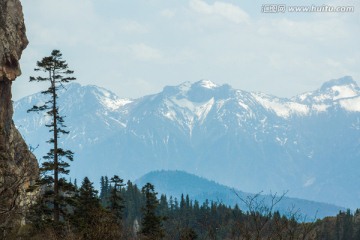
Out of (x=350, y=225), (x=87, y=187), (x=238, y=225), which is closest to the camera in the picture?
(x=238, y=225)

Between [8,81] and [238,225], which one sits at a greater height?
[8,81]

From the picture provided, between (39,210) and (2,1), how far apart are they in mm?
31194

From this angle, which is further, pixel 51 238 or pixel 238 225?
pixel 51 238

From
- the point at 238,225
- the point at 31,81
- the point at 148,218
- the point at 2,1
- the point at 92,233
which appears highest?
the point at 2,1

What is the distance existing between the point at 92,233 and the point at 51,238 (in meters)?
2.85

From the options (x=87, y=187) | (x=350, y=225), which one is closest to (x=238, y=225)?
(x=87, y=187)

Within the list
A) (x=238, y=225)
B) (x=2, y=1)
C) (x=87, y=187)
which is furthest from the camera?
(x=2, y=1)

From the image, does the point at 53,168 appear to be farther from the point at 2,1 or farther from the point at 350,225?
the point at 350,225

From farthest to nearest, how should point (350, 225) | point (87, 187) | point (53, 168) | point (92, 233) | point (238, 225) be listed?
point (350, 225)
point (87, 187)
point (53, 168)
point (92, 233)
point (238, 225)

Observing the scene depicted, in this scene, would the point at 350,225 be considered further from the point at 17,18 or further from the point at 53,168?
the point at 53,168

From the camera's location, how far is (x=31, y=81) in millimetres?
41375

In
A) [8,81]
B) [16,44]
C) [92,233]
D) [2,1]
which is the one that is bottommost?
[92,233]

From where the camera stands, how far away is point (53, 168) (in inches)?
1586

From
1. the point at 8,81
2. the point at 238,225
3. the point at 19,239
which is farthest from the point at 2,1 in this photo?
the point at 238,225
